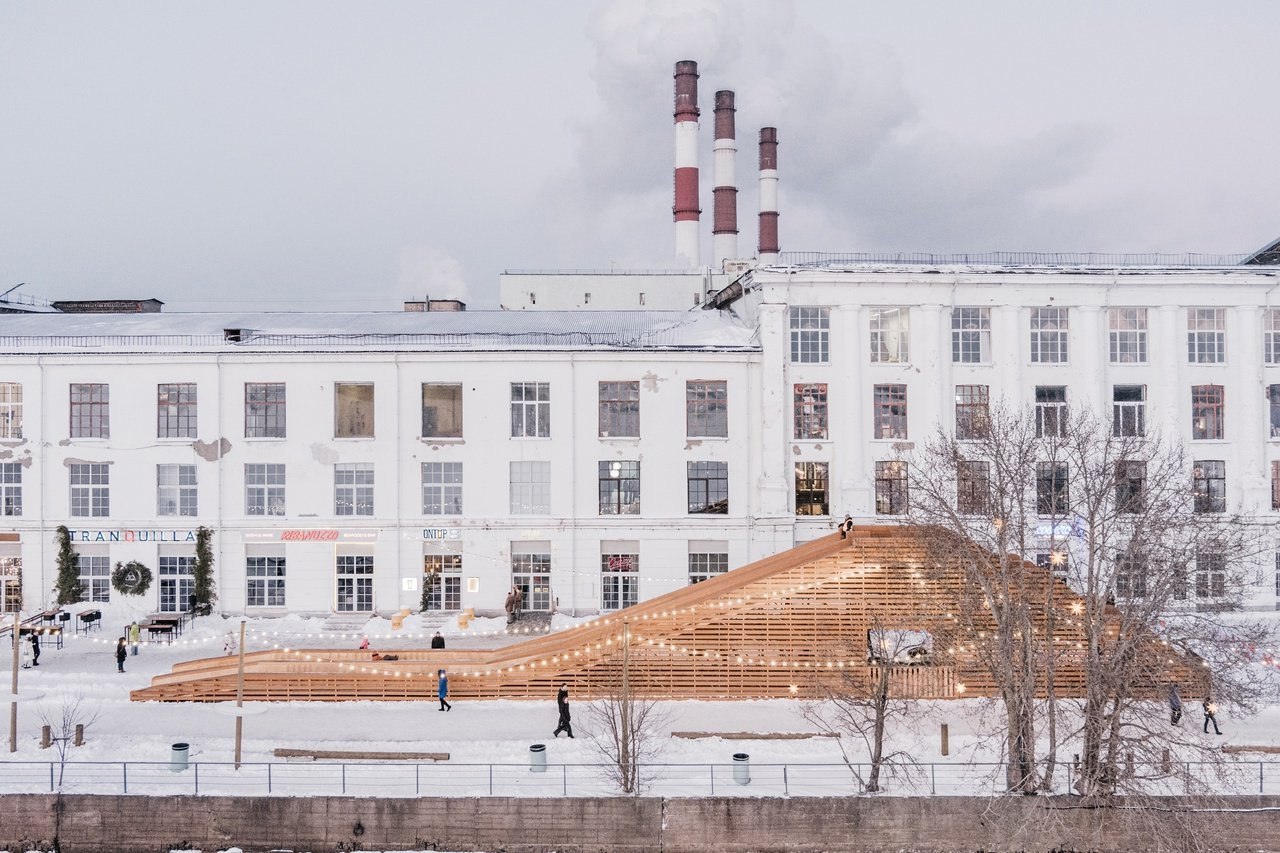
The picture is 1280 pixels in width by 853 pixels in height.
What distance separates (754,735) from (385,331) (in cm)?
2869

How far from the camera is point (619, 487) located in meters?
46.3

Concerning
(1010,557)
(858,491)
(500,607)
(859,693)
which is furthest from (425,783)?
(858,491)

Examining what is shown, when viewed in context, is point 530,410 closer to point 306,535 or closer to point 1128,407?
point 306,535

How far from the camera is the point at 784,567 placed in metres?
33.6

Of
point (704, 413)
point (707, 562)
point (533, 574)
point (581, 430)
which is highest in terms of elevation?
point (704, 413)

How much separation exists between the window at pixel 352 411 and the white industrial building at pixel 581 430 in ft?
0.29

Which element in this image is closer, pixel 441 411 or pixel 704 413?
pixel 441 411

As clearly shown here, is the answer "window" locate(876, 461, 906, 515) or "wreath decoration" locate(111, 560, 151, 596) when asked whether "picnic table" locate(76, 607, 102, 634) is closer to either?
"wreath decoration" locate(111, 560, 151, 596)

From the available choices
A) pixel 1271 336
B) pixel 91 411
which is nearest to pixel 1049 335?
pixel 1271 336

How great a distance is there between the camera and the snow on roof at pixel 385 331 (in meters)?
46.7

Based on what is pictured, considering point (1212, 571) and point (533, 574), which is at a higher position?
point (1212, 571)

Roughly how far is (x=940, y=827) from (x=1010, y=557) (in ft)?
23.2

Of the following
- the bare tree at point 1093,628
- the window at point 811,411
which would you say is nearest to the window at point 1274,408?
the bare tree at point 1093,628

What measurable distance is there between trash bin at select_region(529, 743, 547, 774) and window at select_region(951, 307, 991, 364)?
28.3 m
